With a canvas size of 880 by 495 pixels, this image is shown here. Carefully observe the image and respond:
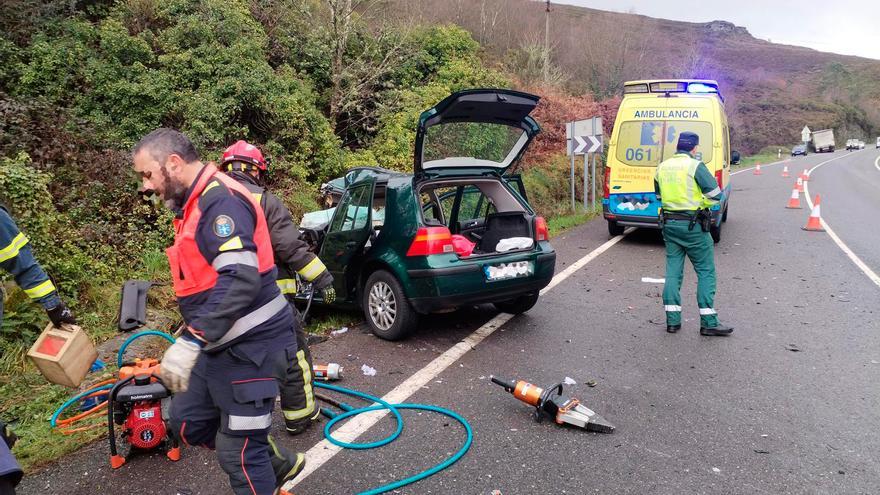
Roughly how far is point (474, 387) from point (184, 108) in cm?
768

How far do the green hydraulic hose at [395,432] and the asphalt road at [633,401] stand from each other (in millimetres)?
52

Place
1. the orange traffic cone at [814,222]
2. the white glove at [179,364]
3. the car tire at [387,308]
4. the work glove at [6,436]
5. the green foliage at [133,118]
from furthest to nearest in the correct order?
1. the orange traffic cone at [814,222]
2. the green foliage at [133,118]
3. the car tire at [387,308]
4. the work glove at [6,436]
5. the white glove at [179,364]

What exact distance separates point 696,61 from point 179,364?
177 ft

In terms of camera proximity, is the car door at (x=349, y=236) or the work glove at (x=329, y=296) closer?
the car door at (x=349, y=236)

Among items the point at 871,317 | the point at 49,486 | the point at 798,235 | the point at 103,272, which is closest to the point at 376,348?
the point at 49,486

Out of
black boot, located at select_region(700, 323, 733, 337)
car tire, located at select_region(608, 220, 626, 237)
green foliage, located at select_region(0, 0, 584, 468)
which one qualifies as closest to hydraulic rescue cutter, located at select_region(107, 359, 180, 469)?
green foliage, located at select_region(0, 0, 584, 468)

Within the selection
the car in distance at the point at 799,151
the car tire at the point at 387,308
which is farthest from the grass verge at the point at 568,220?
the car in distance at the point at 799,151

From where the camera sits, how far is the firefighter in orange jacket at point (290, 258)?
11.8ft

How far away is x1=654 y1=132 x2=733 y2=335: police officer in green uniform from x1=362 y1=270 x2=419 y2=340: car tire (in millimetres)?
2554

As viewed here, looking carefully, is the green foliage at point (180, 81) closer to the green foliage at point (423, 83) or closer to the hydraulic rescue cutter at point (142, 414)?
the green foliage at point (423, 83)

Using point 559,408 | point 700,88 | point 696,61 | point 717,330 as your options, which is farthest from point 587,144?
point 696,61

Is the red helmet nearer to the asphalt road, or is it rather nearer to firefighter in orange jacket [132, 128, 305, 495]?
firefighter in orange jacket [132, 128, 305, 495]

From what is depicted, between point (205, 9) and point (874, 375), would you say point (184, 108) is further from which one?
point (874, 375)

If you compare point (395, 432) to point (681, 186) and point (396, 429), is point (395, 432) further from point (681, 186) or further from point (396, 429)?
point (681, 186)
